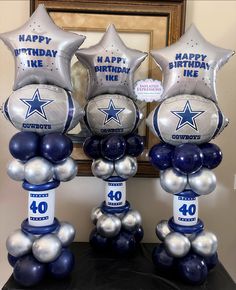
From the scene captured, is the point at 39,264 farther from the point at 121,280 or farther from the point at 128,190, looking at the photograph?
the point at 128,190

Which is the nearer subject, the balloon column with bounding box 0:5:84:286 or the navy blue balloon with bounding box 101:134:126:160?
the balloon column with bounding box 0:5:84:286

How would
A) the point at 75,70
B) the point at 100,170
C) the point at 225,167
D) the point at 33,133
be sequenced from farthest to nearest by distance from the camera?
the point at 225,167
the point at 75,70
the point at 100,170
the point at 33,133

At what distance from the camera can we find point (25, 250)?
3.49ft

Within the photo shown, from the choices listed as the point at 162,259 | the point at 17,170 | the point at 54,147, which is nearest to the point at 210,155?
the point at 162,259

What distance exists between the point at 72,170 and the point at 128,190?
18.6 inches

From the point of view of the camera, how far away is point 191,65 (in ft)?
3.58

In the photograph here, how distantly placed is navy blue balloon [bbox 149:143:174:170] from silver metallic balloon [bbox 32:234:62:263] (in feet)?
1.34

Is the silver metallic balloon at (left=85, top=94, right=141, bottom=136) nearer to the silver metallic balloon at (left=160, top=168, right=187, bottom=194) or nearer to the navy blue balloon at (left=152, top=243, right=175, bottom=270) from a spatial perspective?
the silver metallic balloon at (left=160, top=168, right=187, bottom=194)

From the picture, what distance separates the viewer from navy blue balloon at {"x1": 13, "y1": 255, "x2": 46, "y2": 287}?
1039 mm

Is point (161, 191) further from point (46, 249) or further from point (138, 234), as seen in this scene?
point (46, 249)

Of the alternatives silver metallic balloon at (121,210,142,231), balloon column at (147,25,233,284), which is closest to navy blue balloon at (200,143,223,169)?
balloon column at (147,25,233,284)

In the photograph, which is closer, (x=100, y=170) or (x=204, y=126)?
(x=204, y=126)

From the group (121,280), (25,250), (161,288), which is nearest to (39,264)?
(25,250)

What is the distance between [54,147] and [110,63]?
389 mm
